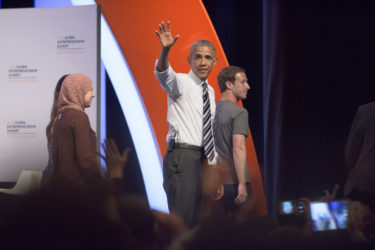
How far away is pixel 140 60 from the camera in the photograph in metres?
3.66

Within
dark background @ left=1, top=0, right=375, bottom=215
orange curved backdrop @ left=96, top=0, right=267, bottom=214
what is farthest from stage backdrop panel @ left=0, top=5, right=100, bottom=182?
dark background @ left=1, top=0, right=375, bottom=215

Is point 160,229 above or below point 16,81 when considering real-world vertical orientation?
below

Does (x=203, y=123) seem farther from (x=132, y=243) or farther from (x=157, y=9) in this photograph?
(x=132, y=243)

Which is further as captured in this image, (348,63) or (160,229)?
(348,63)

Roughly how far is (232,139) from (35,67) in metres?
1.70

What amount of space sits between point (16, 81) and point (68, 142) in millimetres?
1450

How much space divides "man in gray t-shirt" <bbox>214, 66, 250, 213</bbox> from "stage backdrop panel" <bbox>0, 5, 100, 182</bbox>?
1002 millimetres

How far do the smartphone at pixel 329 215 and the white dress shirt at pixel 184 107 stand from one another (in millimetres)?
1441

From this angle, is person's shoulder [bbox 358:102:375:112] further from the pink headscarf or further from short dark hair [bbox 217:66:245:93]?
the pink headscarf

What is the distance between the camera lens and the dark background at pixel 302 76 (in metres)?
3.57

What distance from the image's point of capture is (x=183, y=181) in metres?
2.29

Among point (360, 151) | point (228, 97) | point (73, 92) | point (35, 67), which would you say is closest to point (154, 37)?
point (35, 67)

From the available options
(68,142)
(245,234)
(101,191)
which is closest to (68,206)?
(101,191)

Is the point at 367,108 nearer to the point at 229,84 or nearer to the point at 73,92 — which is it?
the point at 229,84
